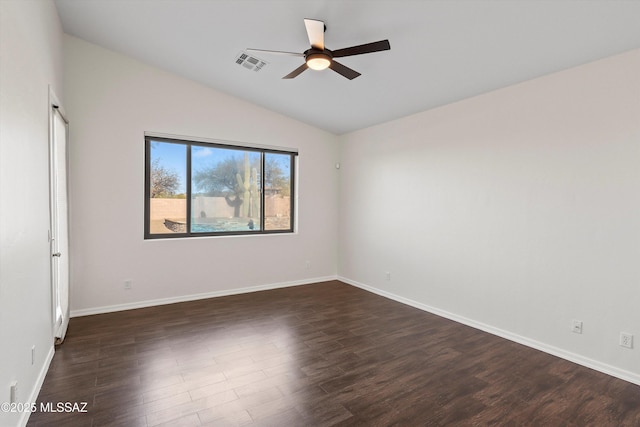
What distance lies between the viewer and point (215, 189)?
16.0 ft

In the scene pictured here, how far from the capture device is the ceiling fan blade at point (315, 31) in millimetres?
2357

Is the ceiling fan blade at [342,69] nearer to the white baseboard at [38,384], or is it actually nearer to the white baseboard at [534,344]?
the white baseboard at [534,344]

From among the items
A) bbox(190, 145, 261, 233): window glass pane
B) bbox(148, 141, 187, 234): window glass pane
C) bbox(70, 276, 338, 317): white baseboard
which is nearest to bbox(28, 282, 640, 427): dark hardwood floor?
bbox(70, 276, 338, 317): white baseboard

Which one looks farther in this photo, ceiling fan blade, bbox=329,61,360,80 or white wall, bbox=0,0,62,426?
ceiling fan blade, bbox=329,61,360,80

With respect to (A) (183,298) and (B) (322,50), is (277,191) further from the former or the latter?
(B) (322,50)

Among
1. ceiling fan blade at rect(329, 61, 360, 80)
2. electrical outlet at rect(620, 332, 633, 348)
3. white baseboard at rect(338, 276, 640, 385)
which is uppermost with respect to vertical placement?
ceiling fan blade at rect(329, 61, 360, 80)

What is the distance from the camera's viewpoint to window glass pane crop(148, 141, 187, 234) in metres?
4.38

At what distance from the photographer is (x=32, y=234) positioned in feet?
7.29

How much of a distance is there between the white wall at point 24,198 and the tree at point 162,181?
1650 millimetres

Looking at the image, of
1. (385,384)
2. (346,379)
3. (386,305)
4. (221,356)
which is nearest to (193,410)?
(221,356)

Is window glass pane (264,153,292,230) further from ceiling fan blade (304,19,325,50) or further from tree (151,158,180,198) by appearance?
ceiling fan blade (304,19,325,50)

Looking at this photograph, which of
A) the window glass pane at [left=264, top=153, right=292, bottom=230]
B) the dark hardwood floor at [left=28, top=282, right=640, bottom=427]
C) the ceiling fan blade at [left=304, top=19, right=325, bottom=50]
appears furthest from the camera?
the window glass pane at [left=264, top=153, right=292, bottom=230]

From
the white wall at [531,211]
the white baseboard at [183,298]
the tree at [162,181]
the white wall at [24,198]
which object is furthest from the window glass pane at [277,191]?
the white wall at [24,198]

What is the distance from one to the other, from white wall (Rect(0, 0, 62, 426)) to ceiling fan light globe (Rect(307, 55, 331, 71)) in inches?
73.4
